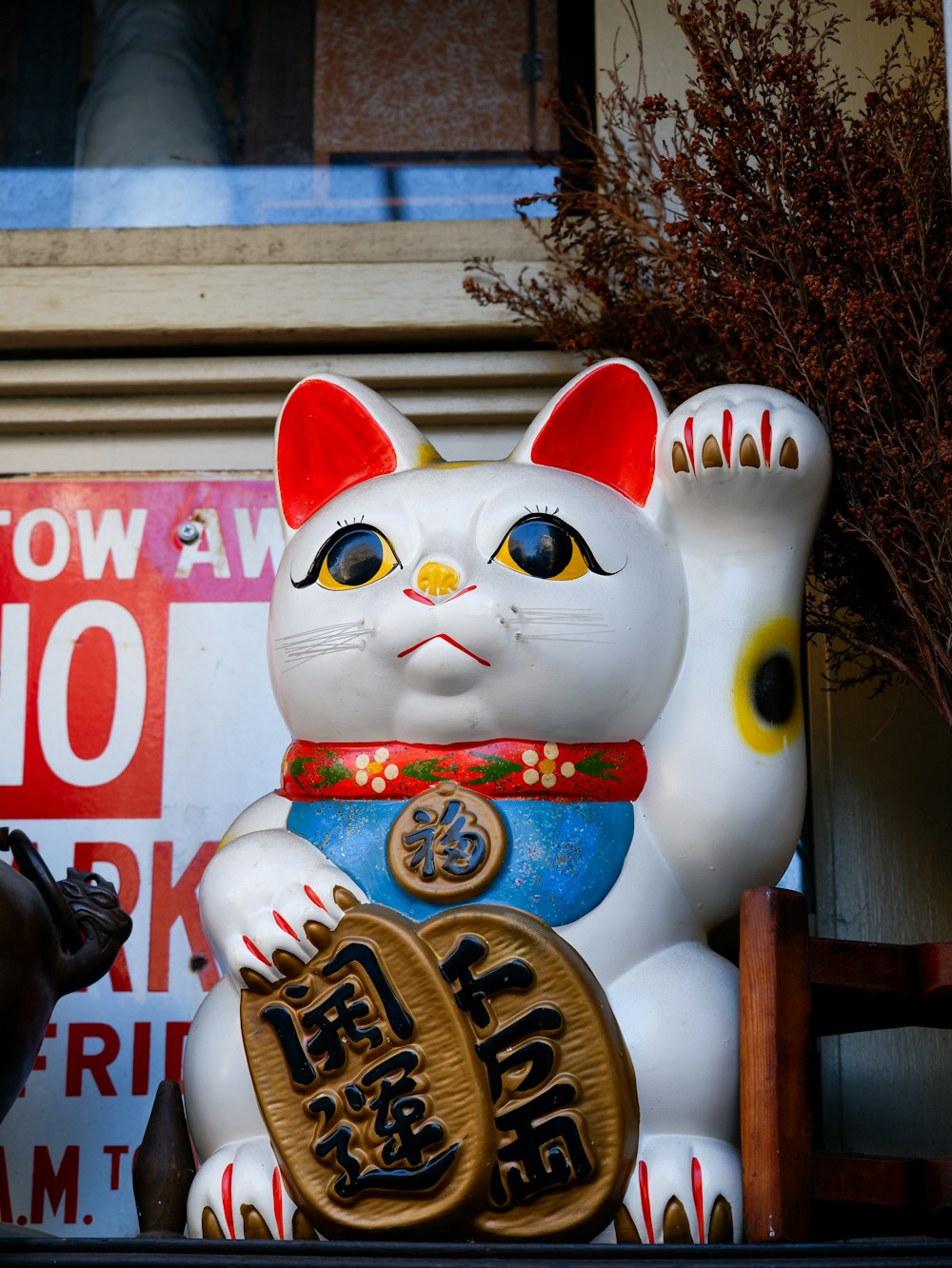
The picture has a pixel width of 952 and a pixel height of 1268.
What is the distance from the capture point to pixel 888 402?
1.64 meters

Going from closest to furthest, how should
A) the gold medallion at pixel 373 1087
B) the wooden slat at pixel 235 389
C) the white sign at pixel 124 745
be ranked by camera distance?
the gold medallion at pixel 373 1087 < the white sign at pixel 124 745 < the wooden slat at pixel 235 389

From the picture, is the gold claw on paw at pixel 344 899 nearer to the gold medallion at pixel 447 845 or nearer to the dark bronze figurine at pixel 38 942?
the gold medallion at pixel 447 845

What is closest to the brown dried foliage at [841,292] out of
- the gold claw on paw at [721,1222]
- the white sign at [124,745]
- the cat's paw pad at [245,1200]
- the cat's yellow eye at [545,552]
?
the cat's yellow eye at [545,552]

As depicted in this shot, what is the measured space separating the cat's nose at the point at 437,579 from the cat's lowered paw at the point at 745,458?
23cm

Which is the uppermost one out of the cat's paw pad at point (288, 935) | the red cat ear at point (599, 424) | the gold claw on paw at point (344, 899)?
the red cat ear at point (599, 424)

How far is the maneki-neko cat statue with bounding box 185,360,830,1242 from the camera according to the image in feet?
4.45

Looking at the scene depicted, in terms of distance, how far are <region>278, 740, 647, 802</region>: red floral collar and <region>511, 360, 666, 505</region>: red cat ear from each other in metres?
0.28

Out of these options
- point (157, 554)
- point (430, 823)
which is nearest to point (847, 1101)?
point (430, 823)

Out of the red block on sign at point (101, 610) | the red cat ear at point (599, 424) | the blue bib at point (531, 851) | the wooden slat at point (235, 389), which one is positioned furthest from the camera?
the wooden slat at point (235, 389)

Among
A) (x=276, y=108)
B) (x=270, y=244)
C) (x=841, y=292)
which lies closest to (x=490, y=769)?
(x=841, y=292)

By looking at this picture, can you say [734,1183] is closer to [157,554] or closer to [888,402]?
[888,402]

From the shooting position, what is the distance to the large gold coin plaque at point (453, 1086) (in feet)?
4.40

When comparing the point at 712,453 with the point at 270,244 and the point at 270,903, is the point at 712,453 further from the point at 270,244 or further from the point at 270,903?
the point at 270,244

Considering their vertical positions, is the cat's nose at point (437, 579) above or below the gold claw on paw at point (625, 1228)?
above
